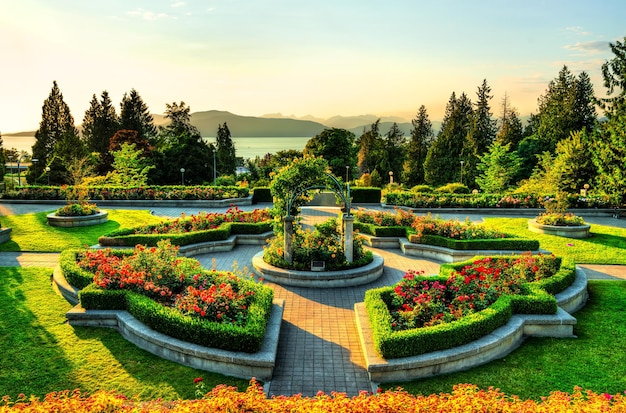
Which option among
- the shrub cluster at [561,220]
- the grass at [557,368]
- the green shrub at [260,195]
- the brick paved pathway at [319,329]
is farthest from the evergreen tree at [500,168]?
the grass at [557,368]

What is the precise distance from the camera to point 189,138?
43312mm

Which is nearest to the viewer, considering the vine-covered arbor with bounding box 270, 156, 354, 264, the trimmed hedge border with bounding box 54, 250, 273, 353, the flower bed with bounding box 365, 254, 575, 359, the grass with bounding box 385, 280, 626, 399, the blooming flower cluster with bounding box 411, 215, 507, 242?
the grass with bounding box 385, 280, 626, 399

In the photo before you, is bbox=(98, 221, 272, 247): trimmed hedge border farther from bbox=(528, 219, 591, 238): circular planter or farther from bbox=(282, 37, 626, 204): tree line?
bbox=(282, 37, 626, 204): tree line

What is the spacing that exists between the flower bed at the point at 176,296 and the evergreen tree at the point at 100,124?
1847 inches

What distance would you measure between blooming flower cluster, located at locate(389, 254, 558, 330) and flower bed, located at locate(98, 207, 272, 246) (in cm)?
775

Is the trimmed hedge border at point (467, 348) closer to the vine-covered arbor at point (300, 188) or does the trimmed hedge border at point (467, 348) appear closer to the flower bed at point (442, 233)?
the vine-covered arbor at point (300, 188)

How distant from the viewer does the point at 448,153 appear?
177 ft

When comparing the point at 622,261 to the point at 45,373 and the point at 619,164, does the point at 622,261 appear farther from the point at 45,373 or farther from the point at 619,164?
the point at 45,373

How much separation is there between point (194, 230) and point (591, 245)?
14665 millimetres

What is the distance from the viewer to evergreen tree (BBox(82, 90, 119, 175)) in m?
54.2

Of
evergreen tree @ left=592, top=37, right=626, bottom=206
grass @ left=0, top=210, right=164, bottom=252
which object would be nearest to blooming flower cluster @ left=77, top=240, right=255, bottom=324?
grass @ left=0, top=210, right=164, bottom=252

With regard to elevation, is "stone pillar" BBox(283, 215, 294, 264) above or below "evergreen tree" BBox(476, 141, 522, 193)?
below

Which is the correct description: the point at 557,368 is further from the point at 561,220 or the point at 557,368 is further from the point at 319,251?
the point at 561,220

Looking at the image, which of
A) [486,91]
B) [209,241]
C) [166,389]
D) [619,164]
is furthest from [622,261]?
[486,91]
